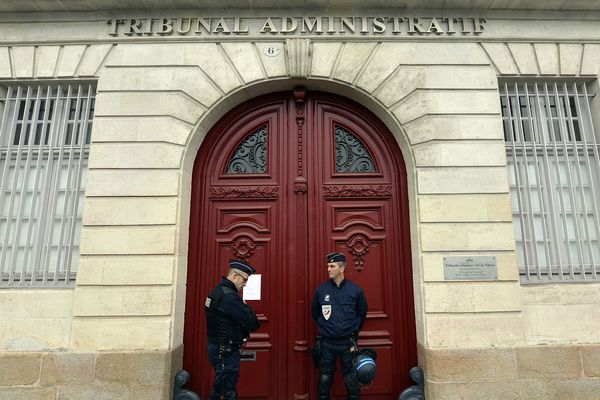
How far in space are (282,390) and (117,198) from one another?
364 centimetres

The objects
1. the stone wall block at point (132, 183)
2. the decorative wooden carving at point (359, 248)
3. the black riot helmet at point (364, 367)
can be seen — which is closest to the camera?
the black riot helmet at point (364, 367)

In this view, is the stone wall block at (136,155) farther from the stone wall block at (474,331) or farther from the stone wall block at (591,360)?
the stone wall block at (591,360)

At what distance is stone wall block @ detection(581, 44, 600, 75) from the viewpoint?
5.81 m

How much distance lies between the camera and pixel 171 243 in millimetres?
5176

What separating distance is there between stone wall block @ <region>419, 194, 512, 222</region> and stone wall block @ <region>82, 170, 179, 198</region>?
365 cm

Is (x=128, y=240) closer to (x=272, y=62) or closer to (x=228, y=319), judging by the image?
(x=228, y=319)

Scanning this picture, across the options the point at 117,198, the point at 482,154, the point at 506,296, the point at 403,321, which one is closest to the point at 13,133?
the point at 117,198

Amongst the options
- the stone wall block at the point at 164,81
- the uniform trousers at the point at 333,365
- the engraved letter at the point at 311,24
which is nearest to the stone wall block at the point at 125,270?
the uniform trousers at the point at 333,365

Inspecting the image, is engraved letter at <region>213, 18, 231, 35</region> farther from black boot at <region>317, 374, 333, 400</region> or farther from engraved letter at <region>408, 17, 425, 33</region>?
black boot at <region>317, 374, 333, 400</region>

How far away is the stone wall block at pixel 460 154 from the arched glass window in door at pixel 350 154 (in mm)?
810

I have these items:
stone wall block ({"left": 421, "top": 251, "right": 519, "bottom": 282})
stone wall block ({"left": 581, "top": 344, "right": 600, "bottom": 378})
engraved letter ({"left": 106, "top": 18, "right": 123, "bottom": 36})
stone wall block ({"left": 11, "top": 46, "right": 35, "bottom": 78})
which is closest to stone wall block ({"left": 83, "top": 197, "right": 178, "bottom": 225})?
stone wall block ({"left": 11, "top": 46, "right": 35, "bottom": 78})

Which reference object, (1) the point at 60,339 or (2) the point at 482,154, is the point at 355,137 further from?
(1) the point at 60,339

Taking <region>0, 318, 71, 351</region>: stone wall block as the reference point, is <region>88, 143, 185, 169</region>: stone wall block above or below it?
above

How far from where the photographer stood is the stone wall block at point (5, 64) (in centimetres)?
580
